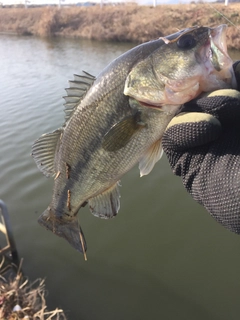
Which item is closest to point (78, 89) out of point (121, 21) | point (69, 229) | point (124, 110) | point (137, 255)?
point (124, 110)

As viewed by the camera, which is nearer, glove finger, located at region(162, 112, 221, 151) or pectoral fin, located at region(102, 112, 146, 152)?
glove finger, located at region(162, 112, 221, 151)

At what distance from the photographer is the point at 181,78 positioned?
6.72 ft

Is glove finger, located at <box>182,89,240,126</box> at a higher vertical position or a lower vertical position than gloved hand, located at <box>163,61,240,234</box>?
higher

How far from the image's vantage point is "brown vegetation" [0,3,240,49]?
21984 millimetres

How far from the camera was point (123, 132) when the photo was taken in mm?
2193

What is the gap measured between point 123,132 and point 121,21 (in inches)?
1123

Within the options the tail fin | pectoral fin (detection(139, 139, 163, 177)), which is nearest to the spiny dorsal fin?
the tail fin

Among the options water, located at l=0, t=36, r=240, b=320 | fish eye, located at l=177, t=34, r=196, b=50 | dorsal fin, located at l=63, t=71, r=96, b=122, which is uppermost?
fish eye, located at l=177, t=34, r=196, b=50

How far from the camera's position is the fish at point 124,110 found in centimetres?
202

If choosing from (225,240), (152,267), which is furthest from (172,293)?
(225,240)

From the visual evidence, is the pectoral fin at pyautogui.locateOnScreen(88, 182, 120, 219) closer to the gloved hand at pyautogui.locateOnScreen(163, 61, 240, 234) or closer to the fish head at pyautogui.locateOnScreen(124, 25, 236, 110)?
the gloved hand at pyautogui.locateOnScreen(163, 61, 240, 234)

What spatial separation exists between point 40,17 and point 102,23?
479 inches

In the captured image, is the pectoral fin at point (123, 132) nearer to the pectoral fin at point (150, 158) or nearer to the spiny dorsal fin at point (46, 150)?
the pectoral fin at point (150, 158)

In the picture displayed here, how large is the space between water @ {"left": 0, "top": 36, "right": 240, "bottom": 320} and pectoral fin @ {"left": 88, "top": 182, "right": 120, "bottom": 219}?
2543mm
